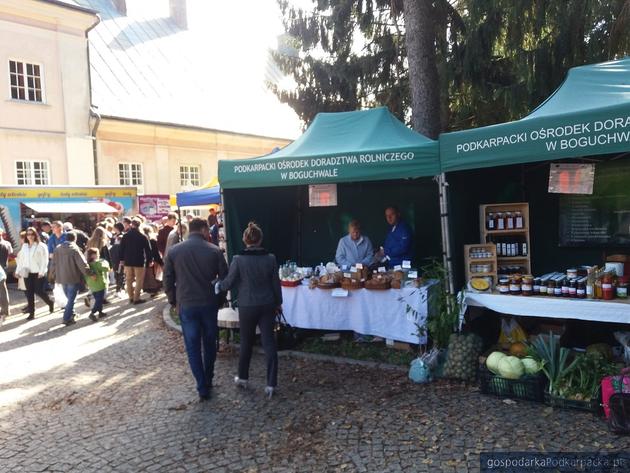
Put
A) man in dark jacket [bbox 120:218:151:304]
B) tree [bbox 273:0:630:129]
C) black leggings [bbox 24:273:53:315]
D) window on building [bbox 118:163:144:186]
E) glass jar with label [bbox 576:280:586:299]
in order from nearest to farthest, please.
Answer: glass jar with label [bbox 576:280:586:299] → tree [bbox 273:0:630:129] → black leggings [bbox 24:273:53:315] → man in dark jacket [bbox 120:218:151:304] → window on building [bbox 118:163:144:186]

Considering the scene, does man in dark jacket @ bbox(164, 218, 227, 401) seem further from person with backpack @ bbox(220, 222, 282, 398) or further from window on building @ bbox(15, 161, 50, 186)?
window on building @ bbox(15, 161, 50, 186)

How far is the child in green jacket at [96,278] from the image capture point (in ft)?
28.9

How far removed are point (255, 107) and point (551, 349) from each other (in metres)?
23.7

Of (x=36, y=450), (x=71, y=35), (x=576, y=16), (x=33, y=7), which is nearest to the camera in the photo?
(x=36, y=450)

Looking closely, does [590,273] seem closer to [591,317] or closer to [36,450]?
[591,317]

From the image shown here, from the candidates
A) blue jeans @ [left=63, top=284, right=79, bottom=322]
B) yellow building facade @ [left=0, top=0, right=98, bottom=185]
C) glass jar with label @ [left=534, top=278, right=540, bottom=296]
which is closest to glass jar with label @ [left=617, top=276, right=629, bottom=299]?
glass jar with label @ [left=534, top=278, right=540, bottom=296]

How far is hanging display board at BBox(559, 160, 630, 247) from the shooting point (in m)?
5.78

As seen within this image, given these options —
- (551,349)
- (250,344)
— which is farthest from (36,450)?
(551,349)

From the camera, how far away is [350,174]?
19.2 feet

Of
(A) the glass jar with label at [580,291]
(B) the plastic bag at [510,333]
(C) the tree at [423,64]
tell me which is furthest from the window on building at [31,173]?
(A) the glass jar with label at [580,291]

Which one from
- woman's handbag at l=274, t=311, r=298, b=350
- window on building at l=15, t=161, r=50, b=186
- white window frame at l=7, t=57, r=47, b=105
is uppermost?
white window frame at l=7, t=57, r=47, b=105

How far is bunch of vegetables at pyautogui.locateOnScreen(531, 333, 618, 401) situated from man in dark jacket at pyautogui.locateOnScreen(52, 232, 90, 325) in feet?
23.1

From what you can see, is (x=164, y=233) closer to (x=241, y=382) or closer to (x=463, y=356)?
(x=241, y=382)

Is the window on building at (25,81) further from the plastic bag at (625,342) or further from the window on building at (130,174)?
the plastic bag at (625,342)
